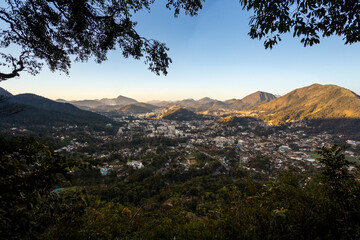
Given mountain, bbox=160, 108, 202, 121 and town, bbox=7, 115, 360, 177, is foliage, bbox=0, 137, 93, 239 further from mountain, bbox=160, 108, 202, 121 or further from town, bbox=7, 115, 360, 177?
mountain, bbox=160, 108, 202, 121

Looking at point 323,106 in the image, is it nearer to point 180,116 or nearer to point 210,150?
point 180,116

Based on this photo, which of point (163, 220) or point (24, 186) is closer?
point (24, 186)

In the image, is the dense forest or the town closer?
the dense forest

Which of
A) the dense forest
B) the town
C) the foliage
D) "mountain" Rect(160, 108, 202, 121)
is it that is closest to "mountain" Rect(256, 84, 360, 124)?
the town

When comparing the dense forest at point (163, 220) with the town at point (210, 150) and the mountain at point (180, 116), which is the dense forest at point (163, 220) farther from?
the mountain at point (180, 116)

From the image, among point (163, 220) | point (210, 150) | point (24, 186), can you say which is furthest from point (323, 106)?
point (24, 186)

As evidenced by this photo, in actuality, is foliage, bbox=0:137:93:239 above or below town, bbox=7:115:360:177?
above

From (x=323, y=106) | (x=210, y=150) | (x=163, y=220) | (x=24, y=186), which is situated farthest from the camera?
(x=323, y=106)

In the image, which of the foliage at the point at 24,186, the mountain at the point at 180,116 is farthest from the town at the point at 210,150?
the mountain at the point at 180,116

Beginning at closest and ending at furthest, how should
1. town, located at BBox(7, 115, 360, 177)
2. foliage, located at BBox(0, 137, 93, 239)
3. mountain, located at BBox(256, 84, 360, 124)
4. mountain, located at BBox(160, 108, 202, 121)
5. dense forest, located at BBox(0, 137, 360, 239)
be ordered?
foliage, located at BBox(0, 137, 93, 239)
dense forest, located at BBox(0, 137, 360, 239)
town, located at BBox(7, 115, 360, 177)
mountain, located at BBox(256, 84, 360, 124)
mountain, located at BBox(160, 108, 202, 121)

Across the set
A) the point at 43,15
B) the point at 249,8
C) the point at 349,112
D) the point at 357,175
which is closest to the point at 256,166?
the point at 357,175

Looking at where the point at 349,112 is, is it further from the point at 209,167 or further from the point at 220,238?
the point at 220,238
